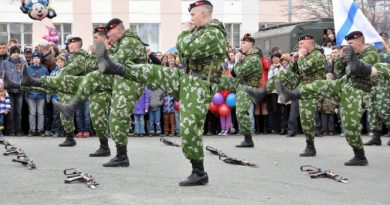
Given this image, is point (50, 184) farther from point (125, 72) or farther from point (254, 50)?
point (254, 50)

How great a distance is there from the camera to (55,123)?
618 inches

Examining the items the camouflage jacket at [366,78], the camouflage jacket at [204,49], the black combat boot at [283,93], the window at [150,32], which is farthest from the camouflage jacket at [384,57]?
the window at [150,32]

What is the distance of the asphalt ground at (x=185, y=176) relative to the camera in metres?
7.16

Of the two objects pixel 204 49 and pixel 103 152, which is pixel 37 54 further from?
pixel 204 49

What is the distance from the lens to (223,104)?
16.4 m

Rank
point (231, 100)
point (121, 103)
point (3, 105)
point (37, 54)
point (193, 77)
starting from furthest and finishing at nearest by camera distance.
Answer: point (231, 100), point (37, 54), point (3, 105), point (121, 103), point (193, 77)

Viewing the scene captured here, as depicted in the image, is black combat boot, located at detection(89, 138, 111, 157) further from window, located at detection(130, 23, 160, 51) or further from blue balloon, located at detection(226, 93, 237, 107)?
window, located at detection(130, 23, 160, 51)

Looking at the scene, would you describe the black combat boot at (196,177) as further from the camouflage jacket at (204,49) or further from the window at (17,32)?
the window at (17,32)

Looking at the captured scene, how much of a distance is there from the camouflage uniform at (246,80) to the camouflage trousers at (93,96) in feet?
9.52

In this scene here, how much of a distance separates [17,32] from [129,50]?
29667 mm

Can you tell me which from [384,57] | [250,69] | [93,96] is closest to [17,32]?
[250,69]

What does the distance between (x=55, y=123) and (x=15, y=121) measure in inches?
35.6

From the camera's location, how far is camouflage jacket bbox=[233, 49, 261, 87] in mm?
12672

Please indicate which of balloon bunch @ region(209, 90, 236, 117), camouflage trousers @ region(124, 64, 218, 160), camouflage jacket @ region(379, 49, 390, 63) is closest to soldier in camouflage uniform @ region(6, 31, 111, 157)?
camouflage trousers @ region(124, 64, 218, 160)
